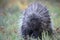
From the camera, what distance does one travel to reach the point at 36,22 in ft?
28.9

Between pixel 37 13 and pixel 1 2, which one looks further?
pixel 1 2

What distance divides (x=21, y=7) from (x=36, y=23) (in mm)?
6133

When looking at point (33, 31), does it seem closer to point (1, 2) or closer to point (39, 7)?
point (39, 7)

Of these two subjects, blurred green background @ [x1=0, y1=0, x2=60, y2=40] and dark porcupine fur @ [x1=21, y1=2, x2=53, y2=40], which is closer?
dark porcupine fur @ [x1=21, y1=2, x2=53, y2=40]

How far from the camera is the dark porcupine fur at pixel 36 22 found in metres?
8.81

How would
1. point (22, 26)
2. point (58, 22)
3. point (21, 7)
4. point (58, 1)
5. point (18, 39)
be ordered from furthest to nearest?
1. point (58, 1)
2. point (21, 7)
3. point (58, 22)
4. point (22, 26)
5. point (18, 39)

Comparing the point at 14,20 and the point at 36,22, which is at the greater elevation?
the point at 14,20

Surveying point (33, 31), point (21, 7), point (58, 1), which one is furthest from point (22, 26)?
point (58, 1)

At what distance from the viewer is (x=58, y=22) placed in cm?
1079

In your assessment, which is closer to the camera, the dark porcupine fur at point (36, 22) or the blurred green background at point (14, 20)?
the dark porcupine fur at point (36, 22)

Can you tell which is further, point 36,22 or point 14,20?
point 14,20

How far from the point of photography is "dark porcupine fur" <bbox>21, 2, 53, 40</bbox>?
347 inches

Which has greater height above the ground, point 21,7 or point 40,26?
point 21,7

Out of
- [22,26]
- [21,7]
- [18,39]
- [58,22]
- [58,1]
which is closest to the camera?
[18,39]
